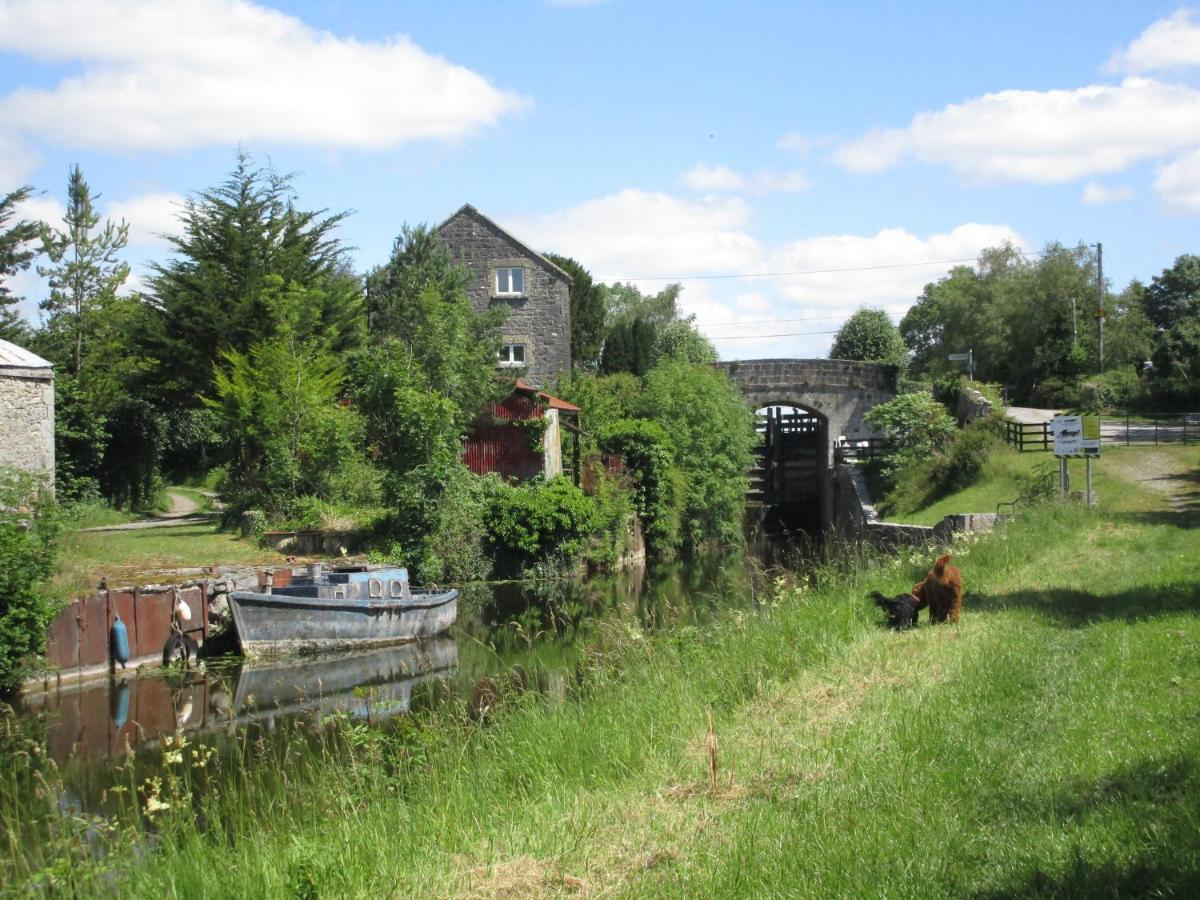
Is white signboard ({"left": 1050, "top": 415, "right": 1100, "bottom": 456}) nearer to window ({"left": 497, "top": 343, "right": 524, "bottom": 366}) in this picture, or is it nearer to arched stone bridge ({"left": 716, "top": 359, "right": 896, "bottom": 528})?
window ({"left": 497, "top": 343, "right": 524, "bottom": 366})

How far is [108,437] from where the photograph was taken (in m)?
34.9

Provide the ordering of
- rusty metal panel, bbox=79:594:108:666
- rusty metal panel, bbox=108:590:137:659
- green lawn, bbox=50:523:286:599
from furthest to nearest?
green lawn, bbox=50:523:286:599 < rusty metal panel, bbox=108:590:137:659 < rusty metal panel, bbox=79:594:108:666

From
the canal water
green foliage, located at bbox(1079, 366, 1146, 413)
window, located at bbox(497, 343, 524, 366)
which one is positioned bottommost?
the canal water

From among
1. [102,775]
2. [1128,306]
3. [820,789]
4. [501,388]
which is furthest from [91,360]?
[1128,306]

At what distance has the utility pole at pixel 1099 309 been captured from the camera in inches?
1788

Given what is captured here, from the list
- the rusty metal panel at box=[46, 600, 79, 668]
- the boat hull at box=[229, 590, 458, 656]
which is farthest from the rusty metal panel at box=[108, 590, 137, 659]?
the boat hull at box=[229, 590, 458, 656]

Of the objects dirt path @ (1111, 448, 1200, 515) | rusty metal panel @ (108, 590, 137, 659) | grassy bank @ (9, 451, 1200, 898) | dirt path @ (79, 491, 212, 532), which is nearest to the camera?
grassy bank @ (9, 451, 1200, 898)

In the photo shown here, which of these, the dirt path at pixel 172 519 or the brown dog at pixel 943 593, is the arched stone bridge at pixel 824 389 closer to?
the dirt path at pixel 172 519

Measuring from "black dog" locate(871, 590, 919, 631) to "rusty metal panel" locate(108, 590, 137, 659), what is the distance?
12.5 meters

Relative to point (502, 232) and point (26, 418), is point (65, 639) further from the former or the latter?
point (502, 232)

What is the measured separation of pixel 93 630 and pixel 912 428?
85.5ft

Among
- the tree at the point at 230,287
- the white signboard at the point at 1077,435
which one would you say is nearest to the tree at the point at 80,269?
the tree at the point at 230,287

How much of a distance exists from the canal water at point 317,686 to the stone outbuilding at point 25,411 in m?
7.22

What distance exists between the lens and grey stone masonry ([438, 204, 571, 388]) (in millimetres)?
44906
